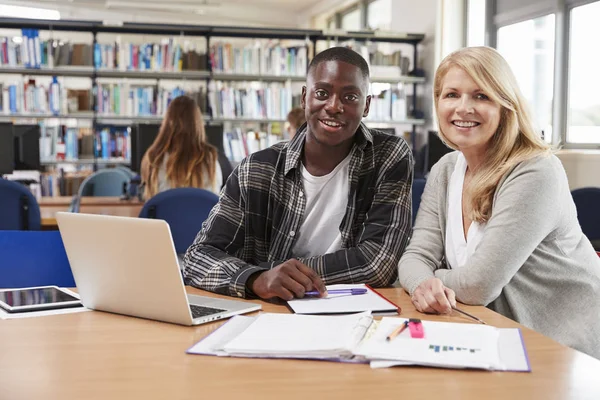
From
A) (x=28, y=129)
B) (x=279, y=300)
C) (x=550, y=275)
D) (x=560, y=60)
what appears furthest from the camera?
(x=560, y=60)

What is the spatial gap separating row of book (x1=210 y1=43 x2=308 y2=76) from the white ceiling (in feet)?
11.7

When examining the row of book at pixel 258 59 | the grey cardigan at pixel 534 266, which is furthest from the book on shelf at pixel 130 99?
the grey cardigan at pixel 534 266

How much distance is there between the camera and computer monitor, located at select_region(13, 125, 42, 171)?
5.10 metres

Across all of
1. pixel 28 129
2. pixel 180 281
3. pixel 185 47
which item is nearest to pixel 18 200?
pixel 28 129

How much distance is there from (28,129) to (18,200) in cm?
198

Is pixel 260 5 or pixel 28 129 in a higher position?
pixel 260 5

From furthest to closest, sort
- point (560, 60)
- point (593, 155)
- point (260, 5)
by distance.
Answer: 1. point (260, 5)
2. point (560, 60)
3. point (593, 155)

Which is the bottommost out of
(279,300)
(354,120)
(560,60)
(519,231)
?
(279,300)

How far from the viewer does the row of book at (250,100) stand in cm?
706

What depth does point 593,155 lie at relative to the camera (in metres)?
4.45

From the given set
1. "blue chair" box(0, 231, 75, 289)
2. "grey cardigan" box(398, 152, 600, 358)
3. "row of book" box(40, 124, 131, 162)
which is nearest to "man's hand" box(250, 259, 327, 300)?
"grey cardigan" box(398, 152, 600, 358)

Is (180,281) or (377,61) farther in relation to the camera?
(377,61)

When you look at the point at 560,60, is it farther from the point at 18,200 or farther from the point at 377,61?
the point at 18,200

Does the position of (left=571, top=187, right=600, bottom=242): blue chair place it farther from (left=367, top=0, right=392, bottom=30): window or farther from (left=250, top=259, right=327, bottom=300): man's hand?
(left=367, top=0, right=392, bottom=30): window
